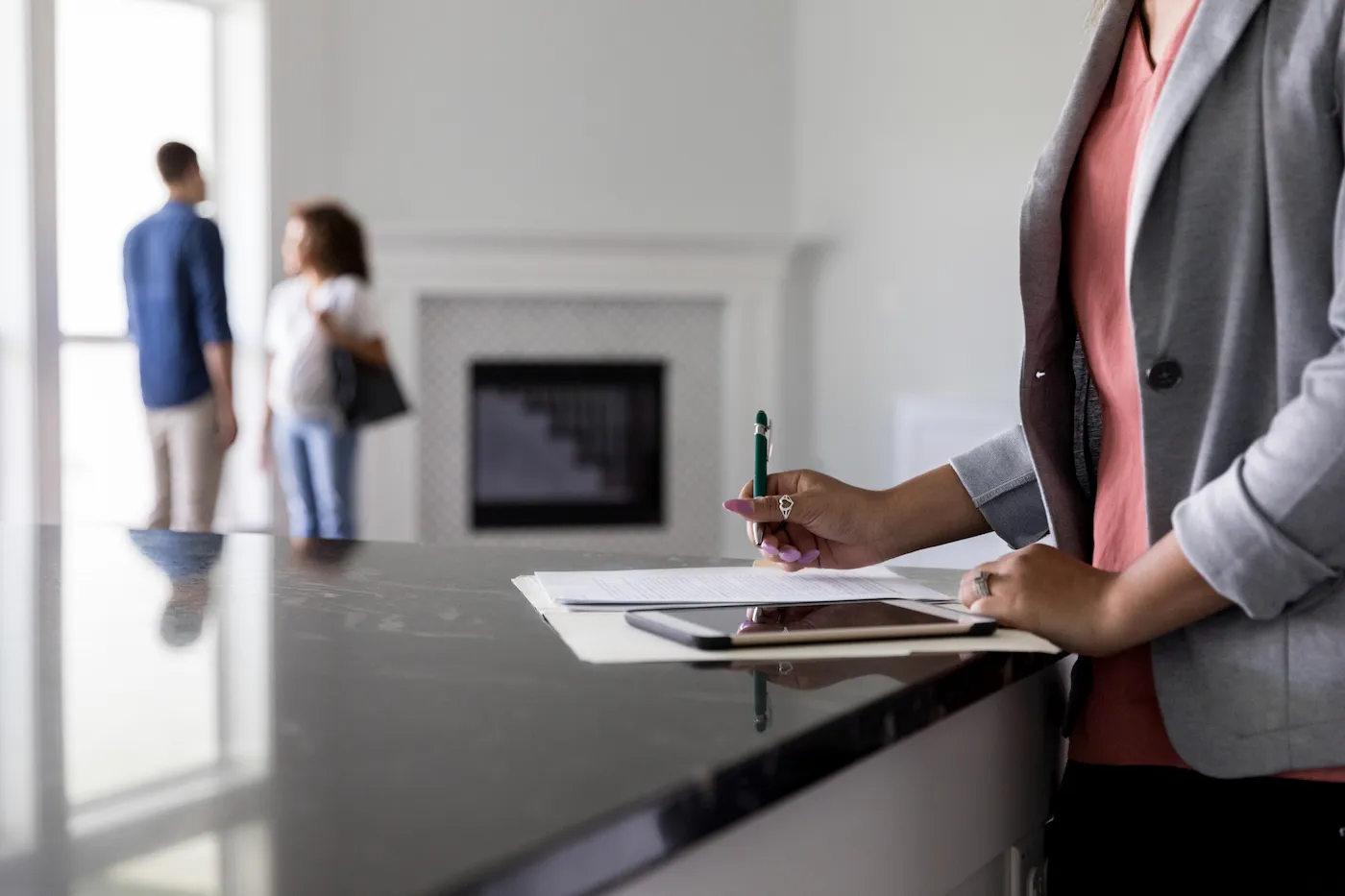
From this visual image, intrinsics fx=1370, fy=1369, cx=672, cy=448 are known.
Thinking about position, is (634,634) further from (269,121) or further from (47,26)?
(269,121)

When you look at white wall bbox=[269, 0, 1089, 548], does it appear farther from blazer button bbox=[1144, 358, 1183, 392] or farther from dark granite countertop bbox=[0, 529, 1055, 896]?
dark granite countertop bbox=[0, 529, 1055, 896]

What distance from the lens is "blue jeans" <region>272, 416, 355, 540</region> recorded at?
3877 mm

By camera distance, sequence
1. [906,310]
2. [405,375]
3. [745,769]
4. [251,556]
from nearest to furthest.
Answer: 1. [745,769]
2. [251,556]
3. [906,310]
4. [405,375]

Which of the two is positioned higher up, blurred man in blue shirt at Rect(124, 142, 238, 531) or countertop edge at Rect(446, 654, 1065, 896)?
blurred man in blue shirt at Rect(124, 142, 238, 531)

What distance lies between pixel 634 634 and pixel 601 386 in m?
4.31

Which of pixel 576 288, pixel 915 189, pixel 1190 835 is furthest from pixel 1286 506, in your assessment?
pixel 576 288

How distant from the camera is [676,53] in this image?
5043 millimetres

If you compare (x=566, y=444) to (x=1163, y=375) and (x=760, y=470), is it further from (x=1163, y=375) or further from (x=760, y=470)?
(x=1163, y=375)

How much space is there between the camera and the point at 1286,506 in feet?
2.24

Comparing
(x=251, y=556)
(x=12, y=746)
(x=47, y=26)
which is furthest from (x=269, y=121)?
(x=12, y=746)

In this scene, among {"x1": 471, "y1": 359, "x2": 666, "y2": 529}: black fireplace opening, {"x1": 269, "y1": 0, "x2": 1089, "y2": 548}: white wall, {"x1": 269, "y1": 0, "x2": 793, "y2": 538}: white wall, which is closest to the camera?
{"x1": 269, "y1": 0, "x2": 1089, "y2": 548}: white wall

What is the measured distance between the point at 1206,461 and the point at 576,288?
424 cm

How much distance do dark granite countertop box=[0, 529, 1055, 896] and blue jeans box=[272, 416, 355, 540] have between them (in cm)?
301

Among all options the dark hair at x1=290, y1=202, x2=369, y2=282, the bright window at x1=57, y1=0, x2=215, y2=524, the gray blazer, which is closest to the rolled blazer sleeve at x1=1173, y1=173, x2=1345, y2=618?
the gray blazer
